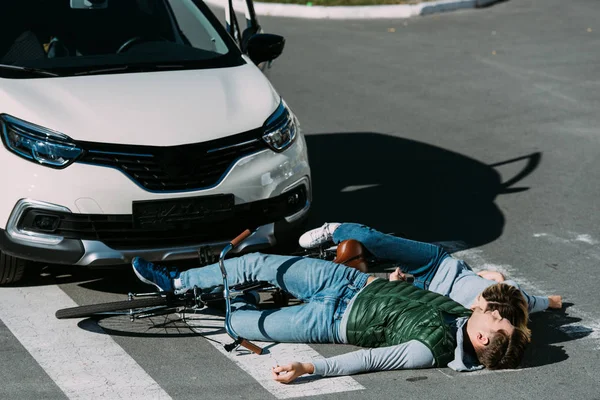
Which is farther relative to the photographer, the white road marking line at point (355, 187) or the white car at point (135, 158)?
the white road marking line at point (355, 187)

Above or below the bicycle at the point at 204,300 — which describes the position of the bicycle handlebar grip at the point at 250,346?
below

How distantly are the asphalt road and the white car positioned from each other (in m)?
0.57

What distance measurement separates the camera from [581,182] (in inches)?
381

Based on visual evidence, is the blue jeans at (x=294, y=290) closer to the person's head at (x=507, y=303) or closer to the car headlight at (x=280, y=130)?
the person's head at (x=507, y=303)

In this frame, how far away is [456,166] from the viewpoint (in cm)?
1016

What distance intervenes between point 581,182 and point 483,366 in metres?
3.87

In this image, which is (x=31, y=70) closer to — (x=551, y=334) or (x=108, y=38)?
(x=108, y=38)

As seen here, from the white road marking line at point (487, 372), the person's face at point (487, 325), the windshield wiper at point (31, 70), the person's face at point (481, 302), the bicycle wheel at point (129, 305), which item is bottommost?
the white road marking line at point (487, 372)

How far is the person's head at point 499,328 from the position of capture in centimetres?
606

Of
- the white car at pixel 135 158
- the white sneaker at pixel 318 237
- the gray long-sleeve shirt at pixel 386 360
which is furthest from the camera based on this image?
the white sneaker at pixel 318 237

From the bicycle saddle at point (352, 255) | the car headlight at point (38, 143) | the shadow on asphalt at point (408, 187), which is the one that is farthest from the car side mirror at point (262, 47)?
the car headlight at point (38, 143)

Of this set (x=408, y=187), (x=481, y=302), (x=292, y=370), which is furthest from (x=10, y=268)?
(x=408, y=187)

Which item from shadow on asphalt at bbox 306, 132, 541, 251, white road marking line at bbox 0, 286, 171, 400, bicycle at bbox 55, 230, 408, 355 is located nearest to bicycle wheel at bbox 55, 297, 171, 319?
bicycle at bbox 55, 230, 408, 355

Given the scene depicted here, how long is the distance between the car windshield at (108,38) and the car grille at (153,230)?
43.0 inches
